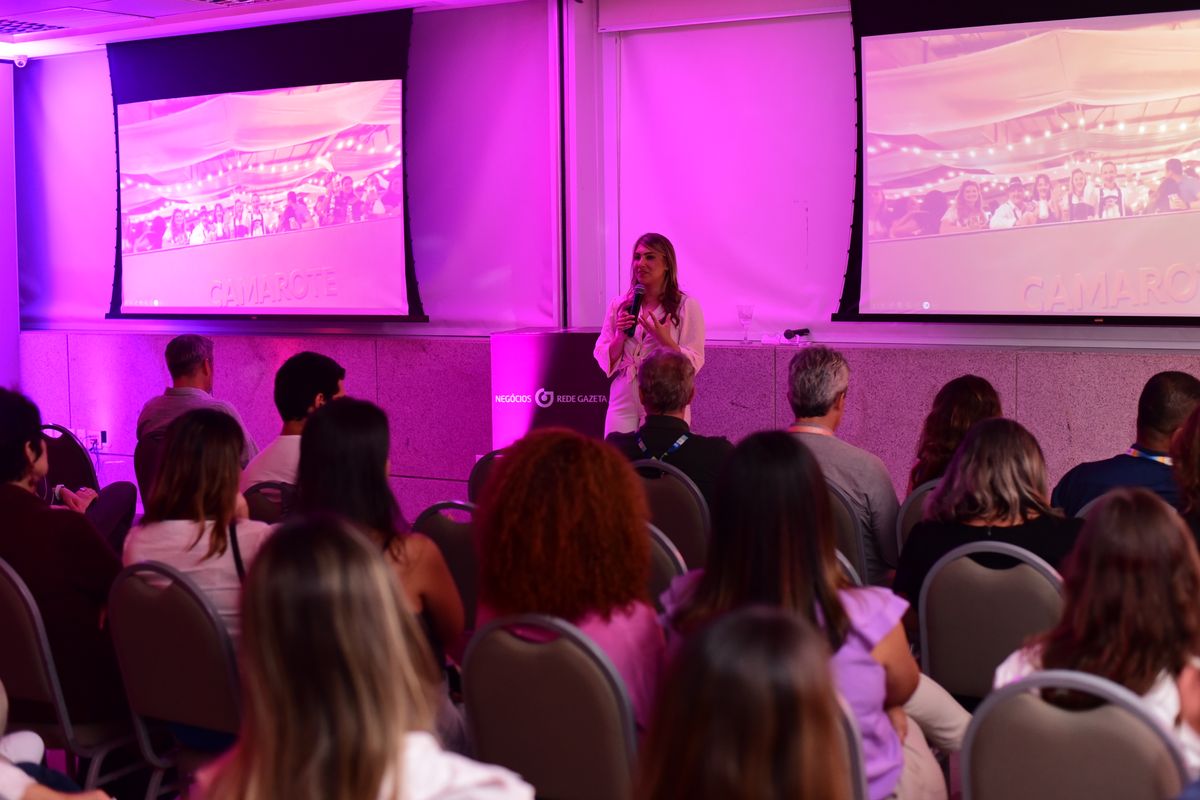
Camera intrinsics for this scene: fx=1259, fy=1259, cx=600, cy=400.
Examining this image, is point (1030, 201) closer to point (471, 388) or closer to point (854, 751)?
point (471, 388)

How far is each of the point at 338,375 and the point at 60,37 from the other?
16.2ft

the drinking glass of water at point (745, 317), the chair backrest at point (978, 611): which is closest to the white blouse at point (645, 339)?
the drinking glass of water at point (745, 317)

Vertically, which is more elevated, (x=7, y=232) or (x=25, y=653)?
(x=7, y=232)

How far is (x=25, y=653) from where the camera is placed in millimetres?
3143

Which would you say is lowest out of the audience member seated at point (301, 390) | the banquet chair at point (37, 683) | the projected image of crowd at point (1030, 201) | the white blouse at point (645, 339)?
the banquet chair at point (37, 683)

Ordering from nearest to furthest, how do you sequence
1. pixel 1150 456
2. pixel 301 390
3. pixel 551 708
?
pixel 551 708
pixel 1150 456
pixel 301 390

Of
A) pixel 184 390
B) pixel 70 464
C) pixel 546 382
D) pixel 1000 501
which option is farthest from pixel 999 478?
pixel 70 464

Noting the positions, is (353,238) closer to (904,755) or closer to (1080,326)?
(1080,326)

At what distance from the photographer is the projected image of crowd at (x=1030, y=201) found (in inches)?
227

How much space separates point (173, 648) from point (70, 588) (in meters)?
0.49

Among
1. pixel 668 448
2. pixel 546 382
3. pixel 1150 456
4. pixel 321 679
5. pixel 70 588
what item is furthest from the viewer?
pixel 546 382

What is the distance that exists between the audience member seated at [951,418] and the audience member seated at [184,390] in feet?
9.22

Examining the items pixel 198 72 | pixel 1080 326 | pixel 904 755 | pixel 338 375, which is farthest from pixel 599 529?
pixel 198 72

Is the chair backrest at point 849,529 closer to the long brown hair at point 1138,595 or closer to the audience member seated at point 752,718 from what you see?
the long brown hair at point 1138,595
